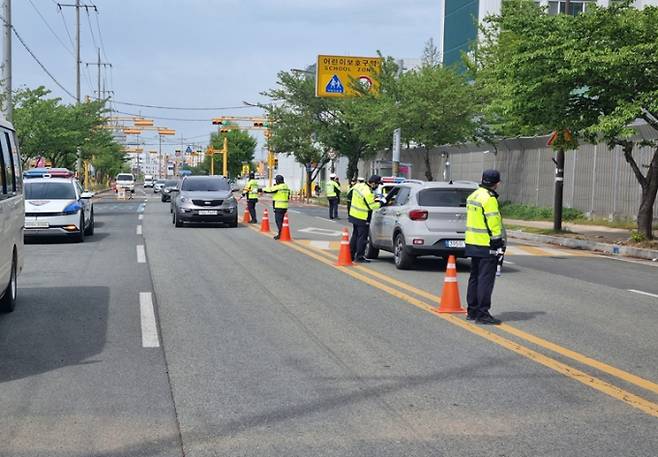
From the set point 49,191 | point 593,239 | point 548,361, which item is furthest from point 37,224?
point 548,361

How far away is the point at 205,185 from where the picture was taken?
28.0m

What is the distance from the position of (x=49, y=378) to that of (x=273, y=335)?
2.61 metres

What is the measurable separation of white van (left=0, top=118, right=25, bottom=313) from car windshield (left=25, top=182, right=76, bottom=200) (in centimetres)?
1039

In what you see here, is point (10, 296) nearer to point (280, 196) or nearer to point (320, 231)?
point (280, 196)

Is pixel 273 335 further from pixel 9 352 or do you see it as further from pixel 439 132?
pixel 439 132

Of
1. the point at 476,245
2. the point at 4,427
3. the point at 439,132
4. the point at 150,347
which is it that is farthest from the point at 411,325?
the point at 439,132

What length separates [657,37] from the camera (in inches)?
770

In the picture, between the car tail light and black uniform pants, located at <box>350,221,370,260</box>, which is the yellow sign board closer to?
black uniform pants, located at <box>350,221,370,260</box>

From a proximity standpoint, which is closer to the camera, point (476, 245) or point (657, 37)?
point (476, 245)

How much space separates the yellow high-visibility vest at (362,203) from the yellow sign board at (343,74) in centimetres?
2763

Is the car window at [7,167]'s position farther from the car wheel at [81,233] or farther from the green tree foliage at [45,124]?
the green tree foliage at [45,124]

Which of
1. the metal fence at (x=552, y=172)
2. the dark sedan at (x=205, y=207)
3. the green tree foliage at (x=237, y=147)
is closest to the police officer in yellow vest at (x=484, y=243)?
the dark sedan at (x=205, y=207)

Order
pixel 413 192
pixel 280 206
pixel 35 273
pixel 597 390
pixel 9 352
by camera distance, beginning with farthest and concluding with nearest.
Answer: pixel 280 206, pixel 413 192, pixel 35 273, pixel 9 352, pixel 597 390

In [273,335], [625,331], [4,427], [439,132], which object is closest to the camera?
[4,427]
